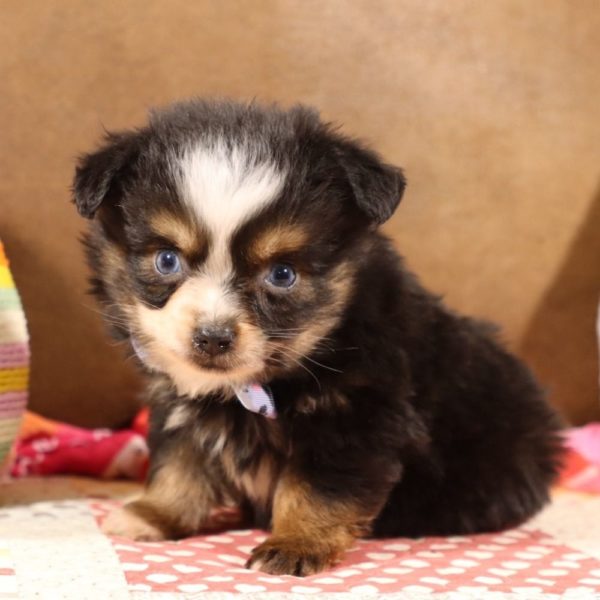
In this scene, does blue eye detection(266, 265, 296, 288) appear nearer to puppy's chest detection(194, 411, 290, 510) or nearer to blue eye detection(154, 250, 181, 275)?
blue eye detection(154, 250, 181, 275)

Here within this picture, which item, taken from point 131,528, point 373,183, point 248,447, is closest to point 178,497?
point 131,528

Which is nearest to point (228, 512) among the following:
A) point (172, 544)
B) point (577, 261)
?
point (172, 544)

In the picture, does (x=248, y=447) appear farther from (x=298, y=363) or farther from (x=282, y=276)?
(x=282, y=276)

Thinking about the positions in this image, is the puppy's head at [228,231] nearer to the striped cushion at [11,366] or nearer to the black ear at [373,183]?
the black ear at [373,183]

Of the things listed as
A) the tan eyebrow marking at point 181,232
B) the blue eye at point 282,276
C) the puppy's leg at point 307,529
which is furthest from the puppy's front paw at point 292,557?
the tan eyebrow marking at point 181,232

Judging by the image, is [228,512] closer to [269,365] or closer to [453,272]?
[269,365]

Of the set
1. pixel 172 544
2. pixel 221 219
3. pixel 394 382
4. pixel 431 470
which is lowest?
pixel 172 544
